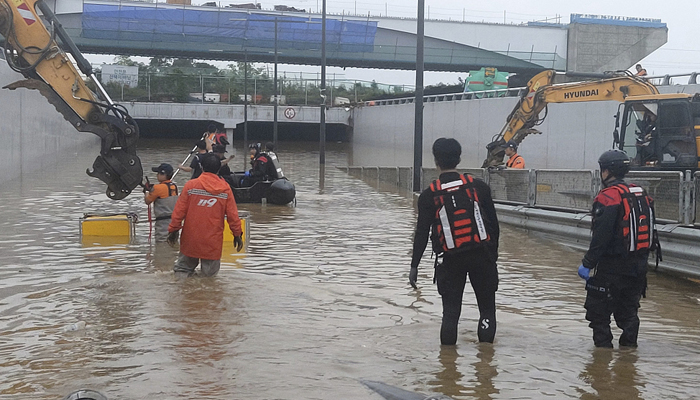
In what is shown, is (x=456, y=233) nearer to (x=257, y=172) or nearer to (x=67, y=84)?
(x=67, y=84)

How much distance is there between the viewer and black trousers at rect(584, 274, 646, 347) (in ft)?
23.4

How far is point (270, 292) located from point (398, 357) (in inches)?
122

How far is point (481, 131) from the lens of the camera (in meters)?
42.8

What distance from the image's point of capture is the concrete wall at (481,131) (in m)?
34.2

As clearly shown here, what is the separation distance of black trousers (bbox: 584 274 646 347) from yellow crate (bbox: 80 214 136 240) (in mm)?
9033

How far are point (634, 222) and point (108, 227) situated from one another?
966 cm

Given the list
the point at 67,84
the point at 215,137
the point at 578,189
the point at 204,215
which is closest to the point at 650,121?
the point at 578,189

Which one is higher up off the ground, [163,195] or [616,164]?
[616,164]

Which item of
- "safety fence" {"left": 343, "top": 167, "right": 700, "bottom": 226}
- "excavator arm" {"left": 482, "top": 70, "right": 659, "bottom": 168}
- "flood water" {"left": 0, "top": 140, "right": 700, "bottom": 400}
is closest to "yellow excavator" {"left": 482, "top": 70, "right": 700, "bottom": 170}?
"excavator arm" {"left": 482, "top": 70, "right": 659, "bottom": 168}

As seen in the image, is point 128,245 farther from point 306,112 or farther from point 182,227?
point 306,112

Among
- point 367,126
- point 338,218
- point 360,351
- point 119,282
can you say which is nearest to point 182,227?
point 119,282

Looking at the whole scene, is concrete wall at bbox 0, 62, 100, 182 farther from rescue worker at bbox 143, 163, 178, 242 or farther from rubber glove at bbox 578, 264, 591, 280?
rubber glove at bbox 578, 264, 591, 280

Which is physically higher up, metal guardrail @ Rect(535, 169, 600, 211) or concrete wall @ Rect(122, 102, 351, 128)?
concrete wall @ Rect(122, 102, 351, 128)

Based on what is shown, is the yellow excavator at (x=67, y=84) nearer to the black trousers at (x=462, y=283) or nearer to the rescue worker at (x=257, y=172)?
the rescue worker at (x=257, y=172)
